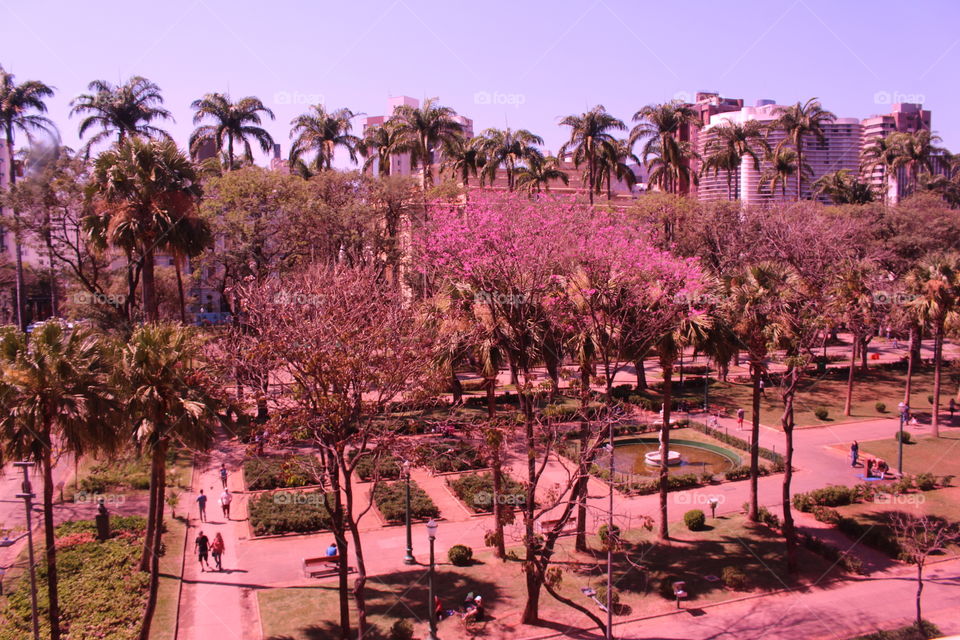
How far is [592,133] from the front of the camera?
52.4 meters

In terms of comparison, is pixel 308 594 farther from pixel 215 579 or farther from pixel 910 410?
pixel 910 410

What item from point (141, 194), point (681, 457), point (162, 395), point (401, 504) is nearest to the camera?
point (162, 395)

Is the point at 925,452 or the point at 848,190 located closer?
the point at 925,452

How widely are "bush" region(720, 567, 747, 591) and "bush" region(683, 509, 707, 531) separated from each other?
350cm

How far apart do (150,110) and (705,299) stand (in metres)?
35.6

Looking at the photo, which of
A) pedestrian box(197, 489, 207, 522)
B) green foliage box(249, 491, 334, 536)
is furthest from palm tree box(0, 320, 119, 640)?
pedestrian box(197, 489, 207, 522)

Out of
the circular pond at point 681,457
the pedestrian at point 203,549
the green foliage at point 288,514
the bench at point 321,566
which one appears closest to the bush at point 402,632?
the bench at point 321,566

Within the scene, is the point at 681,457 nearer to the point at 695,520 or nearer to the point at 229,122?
the point at 695,520

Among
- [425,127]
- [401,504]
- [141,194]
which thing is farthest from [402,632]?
[425,127]

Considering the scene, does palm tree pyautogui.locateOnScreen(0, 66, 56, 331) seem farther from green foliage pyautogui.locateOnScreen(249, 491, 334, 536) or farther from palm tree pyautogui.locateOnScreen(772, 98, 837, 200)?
palm tree pyautogui.locateOnScreen(772, 98, 837, 200)

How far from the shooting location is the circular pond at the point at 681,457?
31028 mm

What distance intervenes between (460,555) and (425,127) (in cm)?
3691

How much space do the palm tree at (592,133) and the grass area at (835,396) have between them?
55.5 ft

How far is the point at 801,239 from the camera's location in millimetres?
36750
